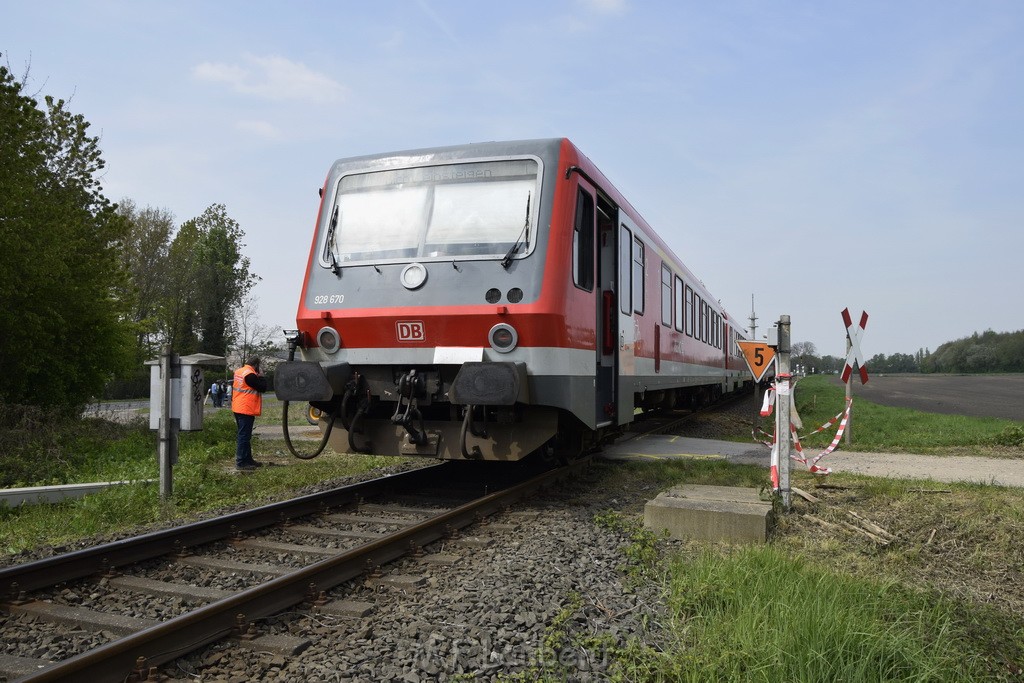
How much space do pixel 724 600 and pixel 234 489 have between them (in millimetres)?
5667

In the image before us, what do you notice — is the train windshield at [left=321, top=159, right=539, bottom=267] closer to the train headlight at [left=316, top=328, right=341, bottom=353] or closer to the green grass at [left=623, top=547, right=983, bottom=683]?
the train headlight at [left=316, top=328, right=341, bottom=353]

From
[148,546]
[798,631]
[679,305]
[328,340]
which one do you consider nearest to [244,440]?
[328,340]

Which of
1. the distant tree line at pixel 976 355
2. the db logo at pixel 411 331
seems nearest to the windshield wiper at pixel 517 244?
the db logo at pixel 411 331

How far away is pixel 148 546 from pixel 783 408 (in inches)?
204

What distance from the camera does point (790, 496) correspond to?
21.6 ft

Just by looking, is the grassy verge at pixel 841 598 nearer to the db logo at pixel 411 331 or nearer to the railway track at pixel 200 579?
the railway track at pixel 200 579

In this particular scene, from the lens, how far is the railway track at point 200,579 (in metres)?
3.43

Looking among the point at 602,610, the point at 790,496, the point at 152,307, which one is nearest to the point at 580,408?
the point at 790,496

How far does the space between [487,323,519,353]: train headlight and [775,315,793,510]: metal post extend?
2426 mm

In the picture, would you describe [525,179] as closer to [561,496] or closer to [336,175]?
[336,175]

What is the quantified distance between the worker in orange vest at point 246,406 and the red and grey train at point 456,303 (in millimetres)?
2795

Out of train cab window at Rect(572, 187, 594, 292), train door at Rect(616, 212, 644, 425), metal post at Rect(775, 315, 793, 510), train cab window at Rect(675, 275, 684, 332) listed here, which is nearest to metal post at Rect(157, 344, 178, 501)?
train cab window at Rect(572, 187, 594, 292)

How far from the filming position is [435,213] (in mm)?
7062

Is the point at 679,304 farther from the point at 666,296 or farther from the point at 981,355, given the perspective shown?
the point at 981,355
